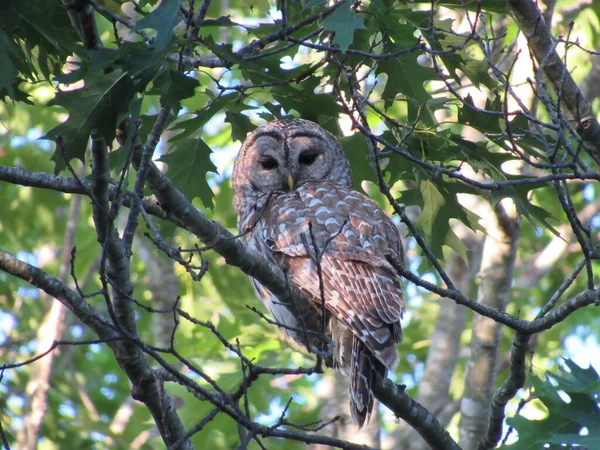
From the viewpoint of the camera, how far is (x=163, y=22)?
9.41ft

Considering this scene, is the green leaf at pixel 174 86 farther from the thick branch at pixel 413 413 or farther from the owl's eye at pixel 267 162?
the owl's eye at pixel 267 162

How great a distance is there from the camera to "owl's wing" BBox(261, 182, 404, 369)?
4.56 meters

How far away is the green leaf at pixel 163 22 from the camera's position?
9.29 feet

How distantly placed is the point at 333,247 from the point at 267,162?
62.5 inches

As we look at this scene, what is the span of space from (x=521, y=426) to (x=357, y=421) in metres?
1.03

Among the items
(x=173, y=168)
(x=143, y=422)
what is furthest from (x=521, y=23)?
(x=143, y=422)

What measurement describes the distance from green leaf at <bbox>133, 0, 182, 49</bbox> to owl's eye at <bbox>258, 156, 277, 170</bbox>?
3.28 m

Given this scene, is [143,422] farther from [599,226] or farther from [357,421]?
[599,226]

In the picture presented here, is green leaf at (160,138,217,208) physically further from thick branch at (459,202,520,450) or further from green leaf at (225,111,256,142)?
thick branch at (459,202,520,450)

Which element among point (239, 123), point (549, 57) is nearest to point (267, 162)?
point (239, 123)

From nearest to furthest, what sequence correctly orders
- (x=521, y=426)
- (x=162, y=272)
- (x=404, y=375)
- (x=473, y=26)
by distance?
(x=473, y=26), (x=521, y=426), (x=162, y=272), (x=404, y=375)

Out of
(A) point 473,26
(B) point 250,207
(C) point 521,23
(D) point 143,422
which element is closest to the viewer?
(A) point 473,26

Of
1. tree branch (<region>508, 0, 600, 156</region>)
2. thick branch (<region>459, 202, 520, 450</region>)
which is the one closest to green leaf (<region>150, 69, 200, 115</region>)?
tree branch (<region>508, 0, 600, 156</region>)

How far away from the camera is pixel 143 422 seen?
325 inches
